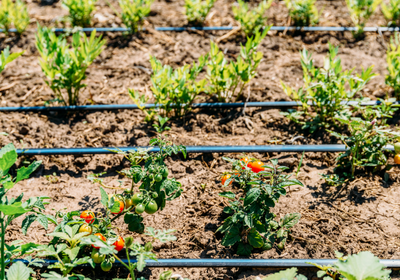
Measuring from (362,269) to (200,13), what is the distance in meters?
3.20

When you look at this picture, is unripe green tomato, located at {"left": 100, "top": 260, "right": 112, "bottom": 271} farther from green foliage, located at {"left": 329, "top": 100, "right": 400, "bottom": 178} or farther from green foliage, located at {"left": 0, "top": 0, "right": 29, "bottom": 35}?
green foliage, located at {"left": 0, "top": 0, "right": 29, "bottom": 35}

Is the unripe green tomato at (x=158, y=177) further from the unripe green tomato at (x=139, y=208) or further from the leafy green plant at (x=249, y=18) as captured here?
the leafy green plant at (x=249, y=18)

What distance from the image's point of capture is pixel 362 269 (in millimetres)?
1298

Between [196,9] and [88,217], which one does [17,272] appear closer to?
[88,217]

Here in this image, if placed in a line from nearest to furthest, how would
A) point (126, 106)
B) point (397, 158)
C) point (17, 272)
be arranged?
point (17, 272) < point (397, 158) < point (126, 106)

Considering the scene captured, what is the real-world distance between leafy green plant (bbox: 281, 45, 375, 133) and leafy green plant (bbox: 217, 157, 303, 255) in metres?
0.90

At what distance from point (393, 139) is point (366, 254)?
4.22 ft

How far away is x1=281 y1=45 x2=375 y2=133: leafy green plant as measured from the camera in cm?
246

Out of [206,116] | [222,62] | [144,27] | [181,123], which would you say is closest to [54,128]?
[181,123]

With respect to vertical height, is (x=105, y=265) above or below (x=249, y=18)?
below

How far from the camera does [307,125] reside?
261cm

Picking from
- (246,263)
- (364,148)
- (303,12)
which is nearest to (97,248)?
(246,263)

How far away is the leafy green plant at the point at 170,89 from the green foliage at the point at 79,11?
5.13 ft

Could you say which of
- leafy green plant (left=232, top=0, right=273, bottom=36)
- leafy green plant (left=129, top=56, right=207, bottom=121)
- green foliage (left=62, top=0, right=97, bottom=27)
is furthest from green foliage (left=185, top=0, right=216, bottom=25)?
leafy green plant (left=129, top=56, right=207, bottom=121)
